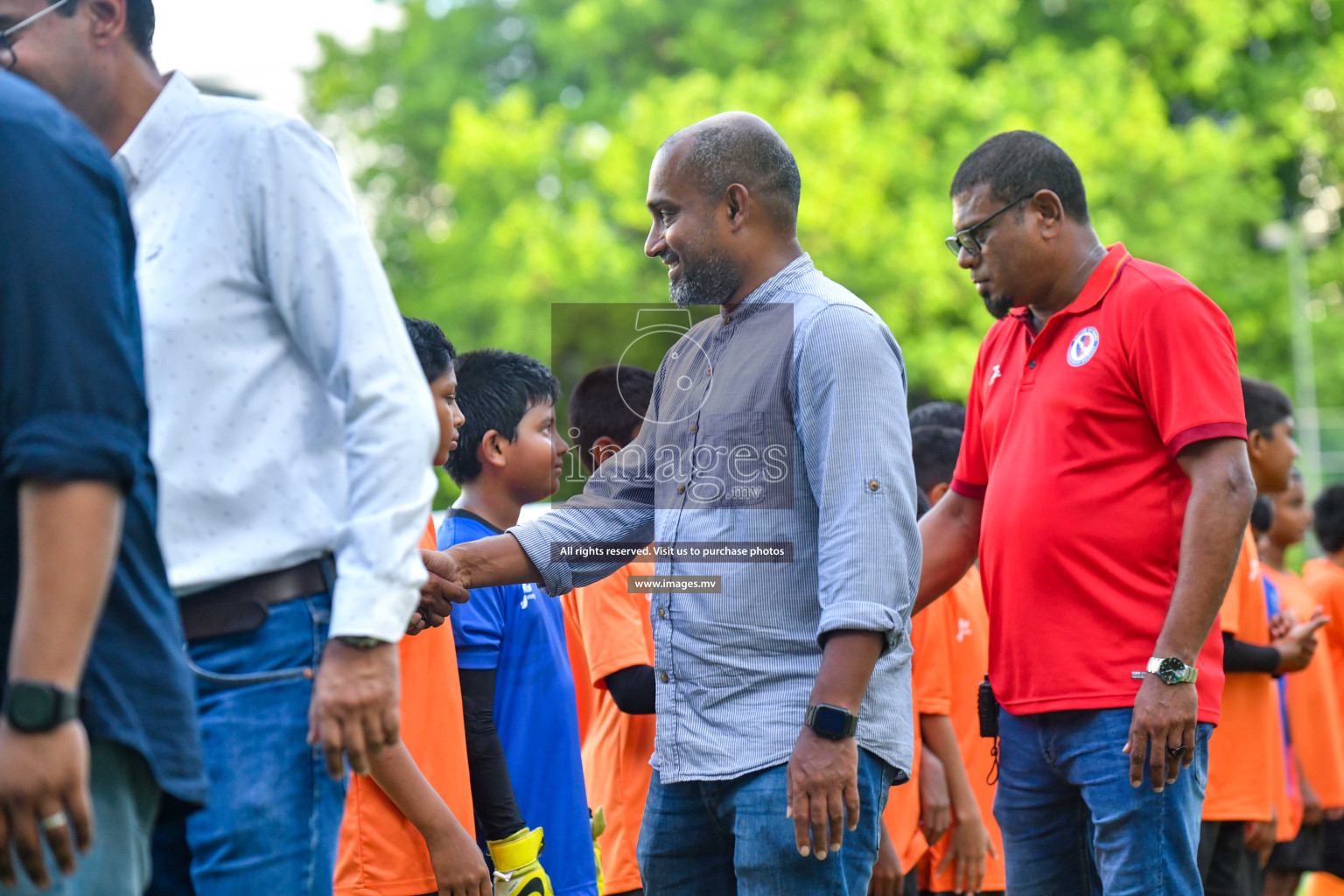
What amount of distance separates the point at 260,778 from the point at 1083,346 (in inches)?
92.3

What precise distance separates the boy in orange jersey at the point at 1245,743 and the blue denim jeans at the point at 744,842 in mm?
2355

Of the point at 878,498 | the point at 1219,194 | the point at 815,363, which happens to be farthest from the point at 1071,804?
the point at 1219,194

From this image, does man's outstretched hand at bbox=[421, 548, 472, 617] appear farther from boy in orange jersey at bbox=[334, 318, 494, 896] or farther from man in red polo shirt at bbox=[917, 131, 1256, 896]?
man in red polo shirt at bbox=[917, 131, 1256, 896]

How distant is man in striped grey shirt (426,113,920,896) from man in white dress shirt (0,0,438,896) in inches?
37.0

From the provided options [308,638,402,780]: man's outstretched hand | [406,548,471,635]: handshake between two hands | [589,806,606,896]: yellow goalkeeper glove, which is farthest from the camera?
[589,806,606,896]: yellow goalkeeper glove

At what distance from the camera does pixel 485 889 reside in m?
3.11

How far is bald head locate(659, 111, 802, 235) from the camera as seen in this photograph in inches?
125

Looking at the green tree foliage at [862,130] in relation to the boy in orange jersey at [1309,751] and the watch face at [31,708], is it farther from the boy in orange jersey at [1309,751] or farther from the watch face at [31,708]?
the watch face at [31,708]

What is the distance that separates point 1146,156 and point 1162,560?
1559 cm

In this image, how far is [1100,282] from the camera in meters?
3.57

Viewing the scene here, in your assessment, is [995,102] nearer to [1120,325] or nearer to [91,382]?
[1120,325]

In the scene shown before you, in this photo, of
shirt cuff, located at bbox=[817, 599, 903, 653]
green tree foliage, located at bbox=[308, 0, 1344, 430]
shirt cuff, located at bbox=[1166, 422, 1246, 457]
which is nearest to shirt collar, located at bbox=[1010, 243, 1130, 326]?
shirt cuff, located at bbox=[1166, 422, 1246, 457]

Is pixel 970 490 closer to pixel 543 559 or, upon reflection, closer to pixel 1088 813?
pixel 1088 813

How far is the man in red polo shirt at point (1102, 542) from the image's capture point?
319 centimetres
